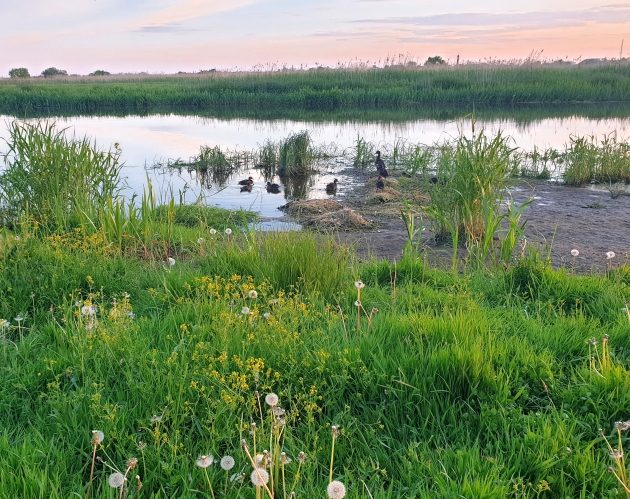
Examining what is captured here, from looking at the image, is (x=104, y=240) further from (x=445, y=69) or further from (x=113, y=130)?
(x=445, y=69)

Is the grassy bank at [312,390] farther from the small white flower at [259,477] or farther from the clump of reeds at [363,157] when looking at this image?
the clump of reeds at [363,157]

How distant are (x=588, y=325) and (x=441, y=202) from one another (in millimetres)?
3359

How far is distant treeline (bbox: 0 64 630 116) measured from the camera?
3078 centimetres

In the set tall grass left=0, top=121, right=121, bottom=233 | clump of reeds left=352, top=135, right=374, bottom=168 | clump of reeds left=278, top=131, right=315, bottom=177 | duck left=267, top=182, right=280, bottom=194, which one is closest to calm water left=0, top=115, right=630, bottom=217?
duck left=267, top=182, right=280, bottom=194

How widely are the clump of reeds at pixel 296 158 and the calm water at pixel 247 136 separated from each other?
436 mm

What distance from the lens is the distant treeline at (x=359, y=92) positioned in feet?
101

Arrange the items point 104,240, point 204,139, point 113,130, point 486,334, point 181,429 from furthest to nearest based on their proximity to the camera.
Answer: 1. point 113,130
2. point 204,139
3. point 104,240
4. point 486,334
5. point 181,429

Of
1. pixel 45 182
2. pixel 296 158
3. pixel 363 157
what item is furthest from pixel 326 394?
pixel 363 157

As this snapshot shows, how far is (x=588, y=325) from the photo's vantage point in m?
3.61

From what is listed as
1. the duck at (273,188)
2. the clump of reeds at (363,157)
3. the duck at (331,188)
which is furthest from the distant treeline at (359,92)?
the duck at (331,188)

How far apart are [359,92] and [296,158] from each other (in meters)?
19.8

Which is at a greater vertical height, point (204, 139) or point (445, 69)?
point (445, 69)

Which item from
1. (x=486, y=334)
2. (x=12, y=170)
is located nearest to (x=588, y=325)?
(x=486, y=334)

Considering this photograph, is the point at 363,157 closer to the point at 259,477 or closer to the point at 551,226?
the point at 551,226
